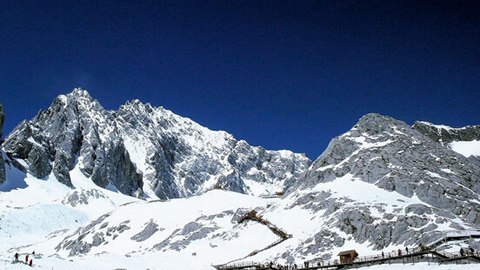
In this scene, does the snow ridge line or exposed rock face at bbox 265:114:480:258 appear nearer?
exposed rock face at bbox 265:114:480:258

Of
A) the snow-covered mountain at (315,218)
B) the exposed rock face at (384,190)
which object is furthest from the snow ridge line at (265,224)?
the exposed rock face at (384,190)

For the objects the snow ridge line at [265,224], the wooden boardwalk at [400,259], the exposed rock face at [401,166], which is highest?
the exposed rock face at [401,166]

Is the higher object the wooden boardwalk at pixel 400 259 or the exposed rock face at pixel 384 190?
the exposed rock face at pixel 384 190

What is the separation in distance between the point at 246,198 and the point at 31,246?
192ft

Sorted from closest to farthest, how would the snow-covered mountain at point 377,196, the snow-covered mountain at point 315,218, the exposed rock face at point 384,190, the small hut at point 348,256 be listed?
the small hut at point 348,256, the snow-covered mountain at point 315,218, the snow-covered mountain at point 377,196, the exposed rock face at point 384,190

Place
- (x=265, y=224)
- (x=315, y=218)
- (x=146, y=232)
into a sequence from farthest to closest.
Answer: (x=146, y=232) < (x=265, y=224) < (x=315, y=218)

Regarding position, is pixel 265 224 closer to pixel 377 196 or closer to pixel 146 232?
pixel 377 196

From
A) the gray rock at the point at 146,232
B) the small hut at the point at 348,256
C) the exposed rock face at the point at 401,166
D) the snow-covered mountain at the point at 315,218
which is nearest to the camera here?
the small hut at the point at 348,256

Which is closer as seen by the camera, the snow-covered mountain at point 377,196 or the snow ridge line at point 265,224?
the snow-covered mountain at point 377,196

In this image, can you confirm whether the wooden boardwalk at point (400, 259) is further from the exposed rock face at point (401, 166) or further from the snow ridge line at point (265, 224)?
Result: the exposed rock face at point (401, 166)

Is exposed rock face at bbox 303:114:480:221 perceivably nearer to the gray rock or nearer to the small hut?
the small hut

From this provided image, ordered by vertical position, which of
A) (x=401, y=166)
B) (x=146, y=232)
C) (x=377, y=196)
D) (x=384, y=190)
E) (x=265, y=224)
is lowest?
(x=265, y=224)

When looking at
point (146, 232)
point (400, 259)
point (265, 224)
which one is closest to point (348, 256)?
point (400, 259)


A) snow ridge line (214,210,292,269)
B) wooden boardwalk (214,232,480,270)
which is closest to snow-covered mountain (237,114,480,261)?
snow ridge line (214,210,292,269)
